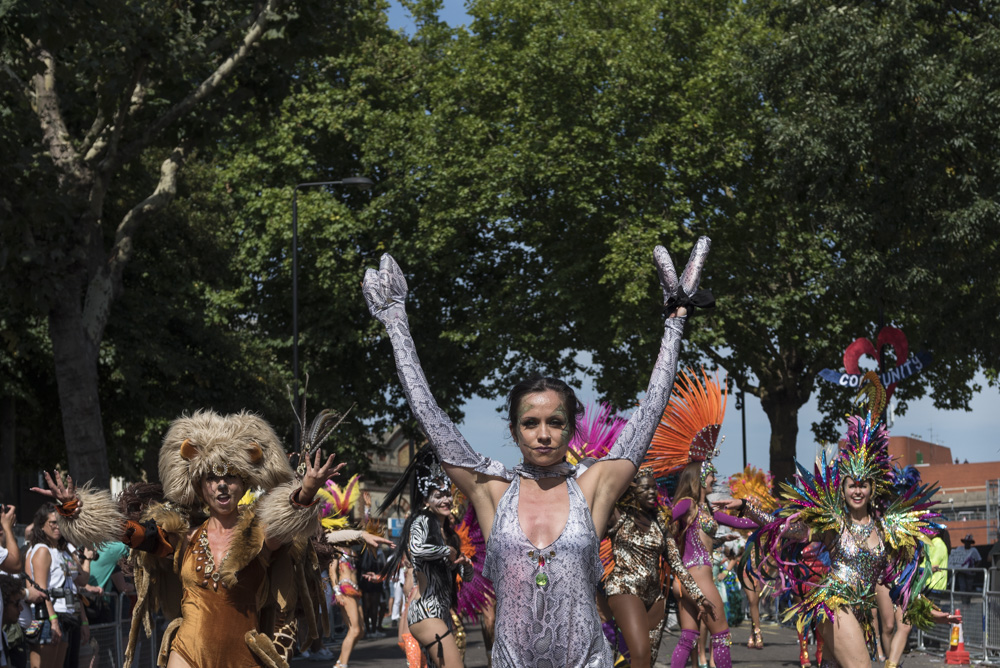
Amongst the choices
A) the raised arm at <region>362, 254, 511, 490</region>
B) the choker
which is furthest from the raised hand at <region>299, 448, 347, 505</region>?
the choker

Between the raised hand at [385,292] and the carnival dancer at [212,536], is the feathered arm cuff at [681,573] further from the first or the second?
the raised hand at [385,292]

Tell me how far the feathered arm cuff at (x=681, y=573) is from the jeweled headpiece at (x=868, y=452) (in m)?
1.61

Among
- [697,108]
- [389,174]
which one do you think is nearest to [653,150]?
[697,108]

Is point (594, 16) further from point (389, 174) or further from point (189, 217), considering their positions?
point (189, 217)

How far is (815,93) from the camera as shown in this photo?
21984 mm

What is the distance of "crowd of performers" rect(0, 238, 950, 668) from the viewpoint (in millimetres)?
4406

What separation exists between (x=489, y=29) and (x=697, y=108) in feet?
18.7

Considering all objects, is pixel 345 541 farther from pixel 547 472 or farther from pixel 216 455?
pixel 547 472

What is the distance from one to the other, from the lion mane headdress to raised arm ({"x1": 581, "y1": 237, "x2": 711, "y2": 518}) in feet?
8.03

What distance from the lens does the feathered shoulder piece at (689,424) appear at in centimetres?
783

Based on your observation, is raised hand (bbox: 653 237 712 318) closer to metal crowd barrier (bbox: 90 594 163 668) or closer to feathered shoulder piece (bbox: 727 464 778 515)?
metal crowd barrier (bbox: 90 594 163 668)

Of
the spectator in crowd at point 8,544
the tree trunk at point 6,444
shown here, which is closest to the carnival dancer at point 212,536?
the spectator in crowd at point 8,544

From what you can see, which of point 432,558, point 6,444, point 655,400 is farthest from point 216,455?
point 6,444

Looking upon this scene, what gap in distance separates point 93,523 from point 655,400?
288cm
